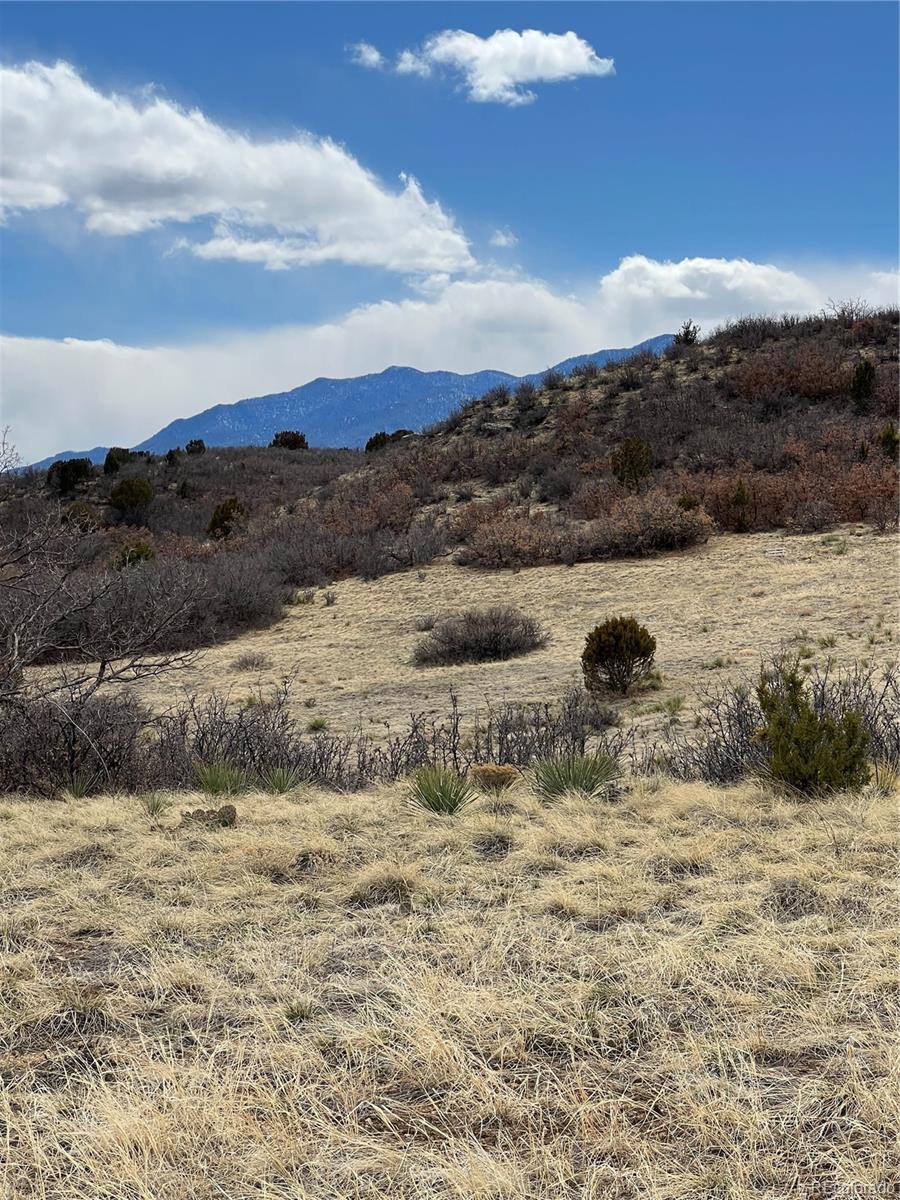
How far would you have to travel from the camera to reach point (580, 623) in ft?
46.4

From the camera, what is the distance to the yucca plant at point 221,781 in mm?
6695

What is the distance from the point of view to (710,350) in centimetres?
3081

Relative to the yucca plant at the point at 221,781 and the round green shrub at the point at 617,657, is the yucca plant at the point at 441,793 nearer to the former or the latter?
the yucca plant at the point at 221,781

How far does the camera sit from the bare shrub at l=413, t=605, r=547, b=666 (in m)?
13.3

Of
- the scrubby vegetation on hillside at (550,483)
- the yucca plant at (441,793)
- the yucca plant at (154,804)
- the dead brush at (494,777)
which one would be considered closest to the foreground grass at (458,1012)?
the yucca plant at (441,793)

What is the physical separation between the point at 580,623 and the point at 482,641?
1810 mm

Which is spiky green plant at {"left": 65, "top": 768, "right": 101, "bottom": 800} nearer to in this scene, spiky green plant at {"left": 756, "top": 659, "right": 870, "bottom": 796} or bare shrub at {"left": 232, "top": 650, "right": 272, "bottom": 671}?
spiky green plant at {"left": 756, "top": 659, "right": 870, "bottom": 796}

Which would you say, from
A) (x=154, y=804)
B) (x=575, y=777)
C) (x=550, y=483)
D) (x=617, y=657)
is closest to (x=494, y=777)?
(x=575, y=777)

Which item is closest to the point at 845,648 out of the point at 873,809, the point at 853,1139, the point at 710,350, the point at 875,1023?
the point at 873,809

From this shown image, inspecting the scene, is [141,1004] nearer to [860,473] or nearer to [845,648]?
Result: [845,648]

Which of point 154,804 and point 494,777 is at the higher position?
point 154,804

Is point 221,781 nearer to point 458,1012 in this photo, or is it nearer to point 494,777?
point 494,777

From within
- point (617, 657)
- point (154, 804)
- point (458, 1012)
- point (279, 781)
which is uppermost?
point (617, 657)

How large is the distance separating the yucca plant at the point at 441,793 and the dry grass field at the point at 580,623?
11.4 feet
